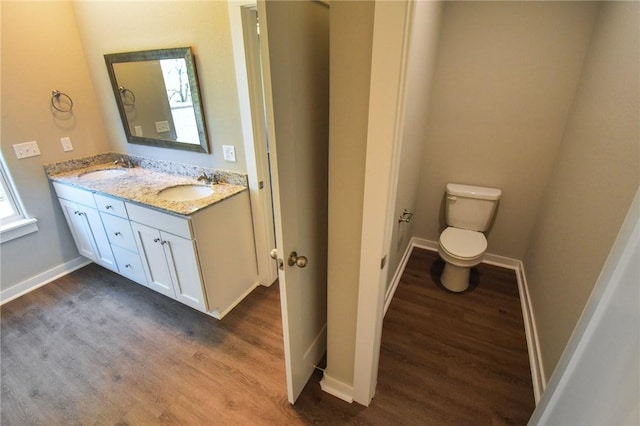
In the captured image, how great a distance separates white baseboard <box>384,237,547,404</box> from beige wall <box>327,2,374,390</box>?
35.3 inches

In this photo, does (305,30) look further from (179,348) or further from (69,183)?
(69,183)

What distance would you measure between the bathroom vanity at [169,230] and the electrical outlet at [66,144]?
0.15 meters

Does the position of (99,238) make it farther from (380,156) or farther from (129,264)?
(380,156)

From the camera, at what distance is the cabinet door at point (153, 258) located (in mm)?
1907

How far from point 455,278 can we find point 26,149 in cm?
349

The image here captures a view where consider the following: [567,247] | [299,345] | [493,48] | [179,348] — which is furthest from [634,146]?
[179,348]

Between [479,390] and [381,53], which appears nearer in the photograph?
[381,53]

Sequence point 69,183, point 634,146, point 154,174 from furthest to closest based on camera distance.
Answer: point 154,174, point 69,183, point 634,146

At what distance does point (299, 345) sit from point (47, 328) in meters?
1.92

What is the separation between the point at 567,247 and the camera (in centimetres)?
156

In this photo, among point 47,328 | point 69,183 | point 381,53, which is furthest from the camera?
point 69,183

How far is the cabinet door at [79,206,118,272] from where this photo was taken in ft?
7.22

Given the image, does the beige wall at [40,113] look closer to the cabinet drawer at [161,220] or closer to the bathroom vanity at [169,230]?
the bathroom vanity at [169,230]

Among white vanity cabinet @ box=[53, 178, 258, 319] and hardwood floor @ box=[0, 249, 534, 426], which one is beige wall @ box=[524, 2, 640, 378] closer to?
hardwood floor @ box=[0, 249, 534, 426]
